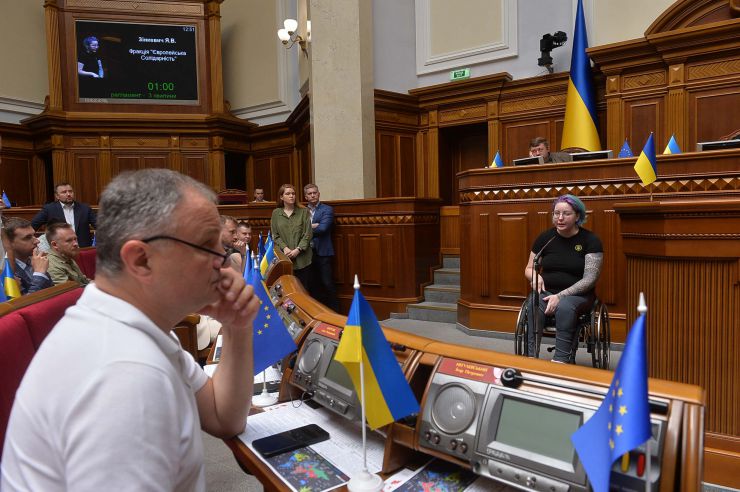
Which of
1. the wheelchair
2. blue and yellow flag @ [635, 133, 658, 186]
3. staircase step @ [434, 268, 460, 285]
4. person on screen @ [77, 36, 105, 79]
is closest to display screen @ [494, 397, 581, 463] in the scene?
the wheelchair

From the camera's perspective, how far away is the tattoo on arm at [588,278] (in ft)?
9.84

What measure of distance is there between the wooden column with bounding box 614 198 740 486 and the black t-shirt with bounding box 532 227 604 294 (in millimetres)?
801

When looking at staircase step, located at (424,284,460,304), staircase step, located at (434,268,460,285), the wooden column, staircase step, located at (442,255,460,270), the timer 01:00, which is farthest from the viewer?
the timer 01:00

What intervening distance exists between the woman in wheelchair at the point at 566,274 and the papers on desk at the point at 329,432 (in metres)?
1.89

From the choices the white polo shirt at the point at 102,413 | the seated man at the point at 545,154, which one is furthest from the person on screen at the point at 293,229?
the white polo shirt at the point at 102,413

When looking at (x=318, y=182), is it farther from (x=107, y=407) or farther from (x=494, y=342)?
(x=107, y=407)

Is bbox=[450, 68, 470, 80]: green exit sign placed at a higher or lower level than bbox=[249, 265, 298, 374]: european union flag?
higher

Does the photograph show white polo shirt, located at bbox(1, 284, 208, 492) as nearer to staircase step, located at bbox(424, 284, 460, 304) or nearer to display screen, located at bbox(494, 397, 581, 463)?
display screen, located at bbox(494, 397, 581, 463)

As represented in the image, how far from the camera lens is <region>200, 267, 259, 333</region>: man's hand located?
0.97 m

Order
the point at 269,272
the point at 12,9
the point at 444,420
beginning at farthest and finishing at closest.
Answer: the point at 12,9 < the point at 269,272 < the point at 444,420

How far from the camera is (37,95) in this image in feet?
30.2

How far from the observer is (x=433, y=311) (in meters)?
5.16

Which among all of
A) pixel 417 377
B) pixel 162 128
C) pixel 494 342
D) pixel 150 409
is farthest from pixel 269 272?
pixel 162 128

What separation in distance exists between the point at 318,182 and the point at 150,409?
19.4ft
